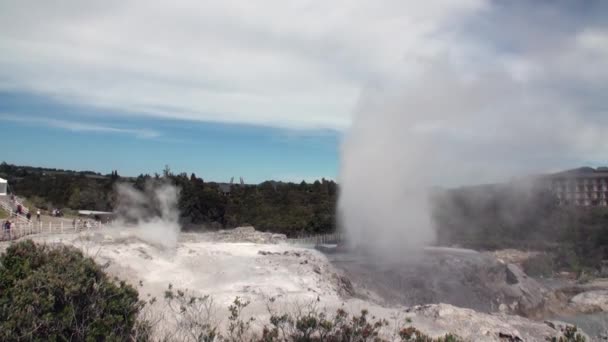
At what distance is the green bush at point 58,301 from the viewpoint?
21.3ft

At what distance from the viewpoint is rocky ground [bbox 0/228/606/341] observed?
1086cm

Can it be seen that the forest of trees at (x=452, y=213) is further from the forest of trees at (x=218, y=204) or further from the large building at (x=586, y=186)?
the large building at (x=586, y=186)

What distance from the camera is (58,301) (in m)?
7.19

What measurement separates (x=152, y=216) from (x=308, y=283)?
12310mm

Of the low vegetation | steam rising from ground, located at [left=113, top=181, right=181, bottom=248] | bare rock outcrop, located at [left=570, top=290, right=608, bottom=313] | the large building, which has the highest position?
the large building

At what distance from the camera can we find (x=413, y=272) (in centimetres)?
1692

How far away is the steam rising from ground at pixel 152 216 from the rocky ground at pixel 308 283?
1.69 ft

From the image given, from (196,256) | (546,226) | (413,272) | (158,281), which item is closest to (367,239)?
(413,272)

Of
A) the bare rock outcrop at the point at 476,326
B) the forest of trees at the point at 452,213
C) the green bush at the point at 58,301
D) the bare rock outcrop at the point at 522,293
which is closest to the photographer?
the green bush at the point at 58,301

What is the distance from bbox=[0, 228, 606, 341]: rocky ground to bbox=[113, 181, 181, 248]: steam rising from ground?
51 centimetres

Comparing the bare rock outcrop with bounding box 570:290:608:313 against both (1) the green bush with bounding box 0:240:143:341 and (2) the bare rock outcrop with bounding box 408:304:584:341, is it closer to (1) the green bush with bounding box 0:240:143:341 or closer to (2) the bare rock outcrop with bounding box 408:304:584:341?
(2) the bare rock outcrop with bounding box 408:304:584:341

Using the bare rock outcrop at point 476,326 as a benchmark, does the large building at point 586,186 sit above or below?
above

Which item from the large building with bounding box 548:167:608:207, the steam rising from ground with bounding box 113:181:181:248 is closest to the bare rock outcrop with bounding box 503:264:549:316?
the steam rising from ground with bounding box 113:181:181:248

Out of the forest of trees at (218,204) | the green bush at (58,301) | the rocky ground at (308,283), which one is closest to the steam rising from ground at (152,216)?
the rocky ground at (308,283)
